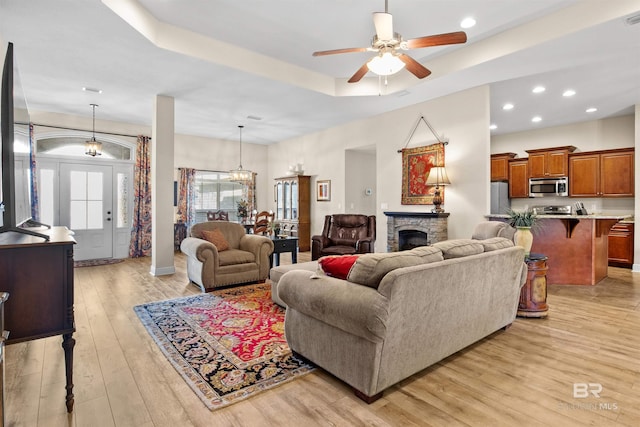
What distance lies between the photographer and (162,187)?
5422mm

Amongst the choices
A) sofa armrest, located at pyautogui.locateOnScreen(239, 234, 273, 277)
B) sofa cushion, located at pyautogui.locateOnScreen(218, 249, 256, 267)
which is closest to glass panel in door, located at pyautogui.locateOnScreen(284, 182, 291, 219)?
sofa armrest, located at pyautogui.locateOnScreen(239, 234, 273, 277)

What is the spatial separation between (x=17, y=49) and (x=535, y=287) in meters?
6.44

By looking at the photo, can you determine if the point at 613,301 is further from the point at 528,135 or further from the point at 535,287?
the point at 528,135

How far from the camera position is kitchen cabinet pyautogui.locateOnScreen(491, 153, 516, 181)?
7.86 meters

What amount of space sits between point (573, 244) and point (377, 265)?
177 inches

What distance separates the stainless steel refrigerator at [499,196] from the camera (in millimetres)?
7395

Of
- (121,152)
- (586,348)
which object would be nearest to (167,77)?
(121,152)

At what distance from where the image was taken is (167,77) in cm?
471

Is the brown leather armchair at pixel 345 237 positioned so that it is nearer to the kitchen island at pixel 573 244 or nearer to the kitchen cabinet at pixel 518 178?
the kitchen island at pixel 573 244

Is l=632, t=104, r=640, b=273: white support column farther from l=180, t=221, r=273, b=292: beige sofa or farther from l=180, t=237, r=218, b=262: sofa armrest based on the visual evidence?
l=180, t=237, r=218, b=262: sofa armrest

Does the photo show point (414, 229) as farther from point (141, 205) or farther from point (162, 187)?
point (141, 205)

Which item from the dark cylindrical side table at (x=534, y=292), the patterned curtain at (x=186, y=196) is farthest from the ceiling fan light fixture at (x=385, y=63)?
the patterned curtain at (x=186, y=196)

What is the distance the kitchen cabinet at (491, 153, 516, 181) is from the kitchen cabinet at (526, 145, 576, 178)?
1.57 feet

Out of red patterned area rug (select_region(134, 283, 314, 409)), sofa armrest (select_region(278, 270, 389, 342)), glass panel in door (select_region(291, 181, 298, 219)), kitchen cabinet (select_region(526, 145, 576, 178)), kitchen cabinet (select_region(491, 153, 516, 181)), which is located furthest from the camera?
glass panel in door (select_region(291, 181, 298, 219))
